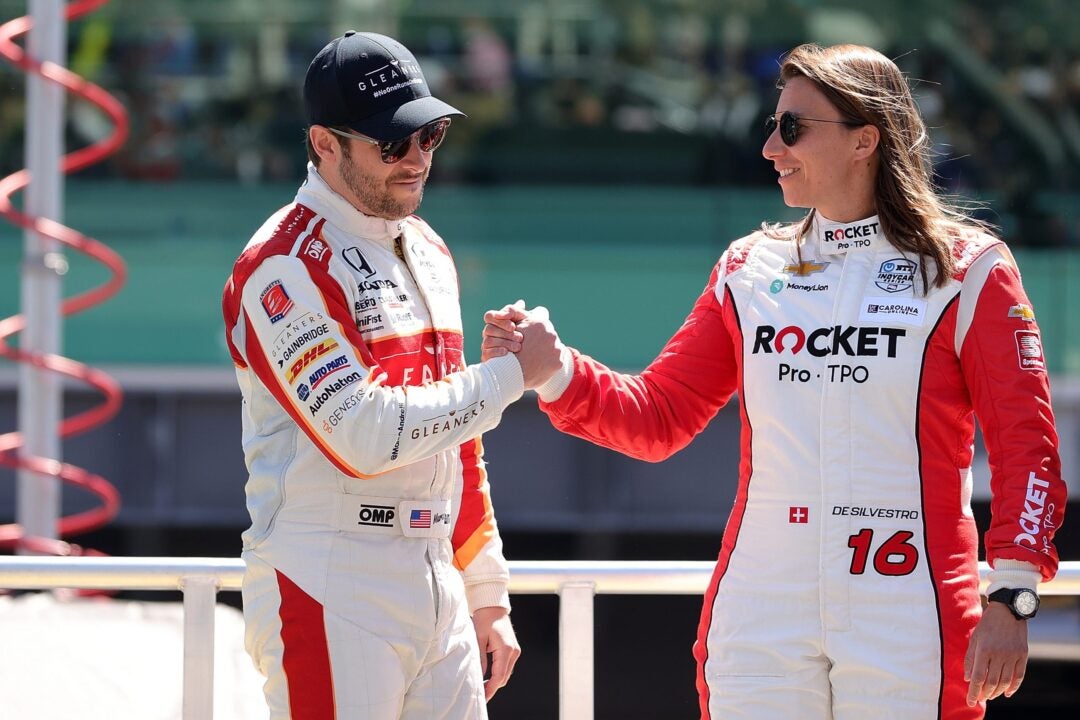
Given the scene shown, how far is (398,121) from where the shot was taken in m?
2.46

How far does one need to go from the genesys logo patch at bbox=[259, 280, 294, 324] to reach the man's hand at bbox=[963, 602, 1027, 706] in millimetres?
1172

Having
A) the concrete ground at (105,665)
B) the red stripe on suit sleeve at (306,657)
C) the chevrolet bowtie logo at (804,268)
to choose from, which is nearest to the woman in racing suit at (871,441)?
the chevrolet bowtie logo at (804,268)

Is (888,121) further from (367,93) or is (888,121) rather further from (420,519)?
(420,519)

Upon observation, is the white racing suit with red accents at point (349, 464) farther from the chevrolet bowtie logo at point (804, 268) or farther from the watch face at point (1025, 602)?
the watch face at point (1025, 602)

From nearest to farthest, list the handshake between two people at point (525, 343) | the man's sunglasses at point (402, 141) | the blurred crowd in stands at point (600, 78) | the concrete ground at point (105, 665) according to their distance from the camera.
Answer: the man's sunglasses at point (402, 141) → the handshake between two people at point (525, 343) → the concrete ground at point (105, 665) → the blurred crowd in stands at point (600, 78)

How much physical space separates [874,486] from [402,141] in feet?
3.10

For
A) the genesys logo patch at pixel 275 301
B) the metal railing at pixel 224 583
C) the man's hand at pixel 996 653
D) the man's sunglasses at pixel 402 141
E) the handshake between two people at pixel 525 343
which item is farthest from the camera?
the metal railing at pixel 224 583

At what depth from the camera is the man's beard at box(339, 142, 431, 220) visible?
8.20ft

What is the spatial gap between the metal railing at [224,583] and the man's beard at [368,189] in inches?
29.0

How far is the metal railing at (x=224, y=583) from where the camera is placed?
9.20ft

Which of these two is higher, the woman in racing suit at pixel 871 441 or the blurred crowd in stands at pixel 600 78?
the blurred crowd in stands at pixel 600 78

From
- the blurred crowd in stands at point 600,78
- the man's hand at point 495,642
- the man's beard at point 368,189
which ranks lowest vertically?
the man's hand at point 495,642

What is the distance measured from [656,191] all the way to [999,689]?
6.83m

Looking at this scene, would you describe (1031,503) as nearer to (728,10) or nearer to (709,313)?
Answer: (709,313)
